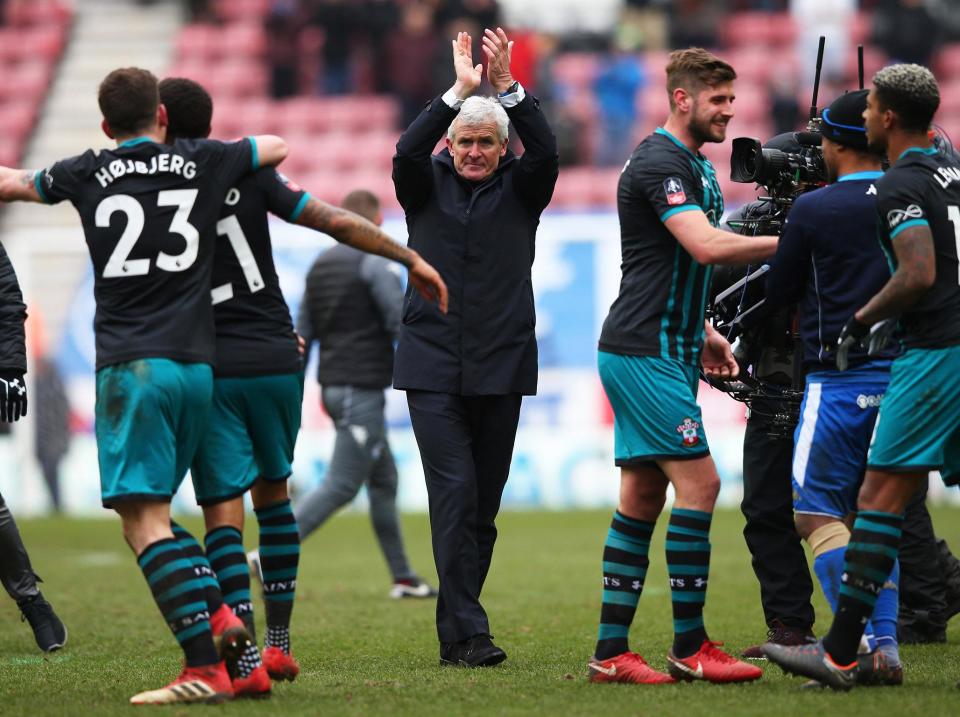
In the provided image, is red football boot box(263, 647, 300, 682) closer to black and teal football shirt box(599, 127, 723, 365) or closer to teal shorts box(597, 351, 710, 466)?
teal shorts box(597, 351, 710, 466)

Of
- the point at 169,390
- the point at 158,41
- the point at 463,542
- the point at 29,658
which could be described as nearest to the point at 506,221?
the point at 463,542

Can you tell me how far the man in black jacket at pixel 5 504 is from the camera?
670 centimetres

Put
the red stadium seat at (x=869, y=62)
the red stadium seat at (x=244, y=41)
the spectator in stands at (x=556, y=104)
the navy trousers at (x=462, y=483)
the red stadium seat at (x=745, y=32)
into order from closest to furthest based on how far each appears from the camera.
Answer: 1. the navy trousers at (x=462, y=483)
2. the spectator in stands at (x=556, y=104)
3. the red stadium seat at (x=869, y=62)
4. the red stadium seat at (x=745, y=32)
5. the red stadium seat at (x=244, y=41)

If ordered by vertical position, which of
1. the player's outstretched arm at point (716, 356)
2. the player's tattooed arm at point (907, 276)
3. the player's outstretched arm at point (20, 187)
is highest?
the player's outstretched arm at point (20, 187)

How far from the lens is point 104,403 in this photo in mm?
5043

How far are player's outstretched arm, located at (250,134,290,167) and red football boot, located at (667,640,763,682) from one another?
7.60 feet

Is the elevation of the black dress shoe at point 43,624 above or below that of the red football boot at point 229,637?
below

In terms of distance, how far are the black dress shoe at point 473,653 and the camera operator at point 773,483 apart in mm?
1100

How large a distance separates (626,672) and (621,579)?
1.15 ft

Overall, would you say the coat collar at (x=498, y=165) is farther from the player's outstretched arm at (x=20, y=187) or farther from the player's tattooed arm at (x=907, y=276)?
the player's tattooed arm at (x=907, y=276)

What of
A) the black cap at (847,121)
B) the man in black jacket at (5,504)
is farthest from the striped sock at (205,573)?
the black cap at (847,121)

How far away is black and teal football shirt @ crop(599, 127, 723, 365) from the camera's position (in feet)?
18.0

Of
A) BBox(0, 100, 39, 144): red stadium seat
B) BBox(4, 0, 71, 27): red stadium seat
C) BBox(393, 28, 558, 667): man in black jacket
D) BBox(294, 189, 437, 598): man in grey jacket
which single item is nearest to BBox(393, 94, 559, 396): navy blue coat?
BBox(393, 28, 558, 667): man in black jacket

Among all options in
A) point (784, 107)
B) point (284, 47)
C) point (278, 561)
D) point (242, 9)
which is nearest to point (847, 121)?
point (278, 561)
